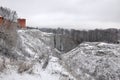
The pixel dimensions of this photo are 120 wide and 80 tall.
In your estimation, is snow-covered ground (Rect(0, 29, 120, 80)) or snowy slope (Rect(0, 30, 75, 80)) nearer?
snowy slope (Rect(0, 30, 75, 80))

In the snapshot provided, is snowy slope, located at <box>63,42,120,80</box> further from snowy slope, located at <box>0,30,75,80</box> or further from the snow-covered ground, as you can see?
snowy slope, located at <box>0,30,75,80</box>

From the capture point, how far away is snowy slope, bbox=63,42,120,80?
10576 millimetres

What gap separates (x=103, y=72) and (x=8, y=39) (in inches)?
186

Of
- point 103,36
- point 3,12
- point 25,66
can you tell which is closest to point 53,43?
point 3,12

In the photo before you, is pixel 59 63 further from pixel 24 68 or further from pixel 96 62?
pixel 96 62

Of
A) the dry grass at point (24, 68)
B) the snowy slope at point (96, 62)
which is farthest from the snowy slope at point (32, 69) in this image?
the snowy slope at point (96, 62)

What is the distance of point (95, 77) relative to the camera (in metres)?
10.7

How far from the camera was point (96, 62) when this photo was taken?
11.4 meters

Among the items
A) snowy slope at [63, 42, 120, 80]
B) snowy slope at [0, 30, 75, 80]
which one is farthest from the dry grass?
snowy slope at [63, 42, 120, 80]

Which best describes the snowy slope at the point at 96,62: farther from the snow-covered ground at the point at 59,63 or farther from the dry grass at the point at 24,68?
the dry grass at the point at 24,68

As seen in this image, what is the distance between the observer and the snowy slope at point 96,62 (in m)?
10.6

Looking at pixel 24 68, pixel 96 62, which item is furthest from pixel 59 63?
pixel 96 62

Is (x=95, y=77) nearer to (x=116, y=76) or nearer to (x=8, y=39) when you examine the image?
(x=116, y=76)

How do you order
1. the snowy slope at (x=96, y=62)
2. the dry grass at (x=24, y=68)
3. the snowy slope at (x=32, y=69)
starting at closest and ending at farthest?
the snowy slope at (x=32, y=69)
the dry grass at (x=24, y=68)
the snowy slope at (x=96, y=62)
